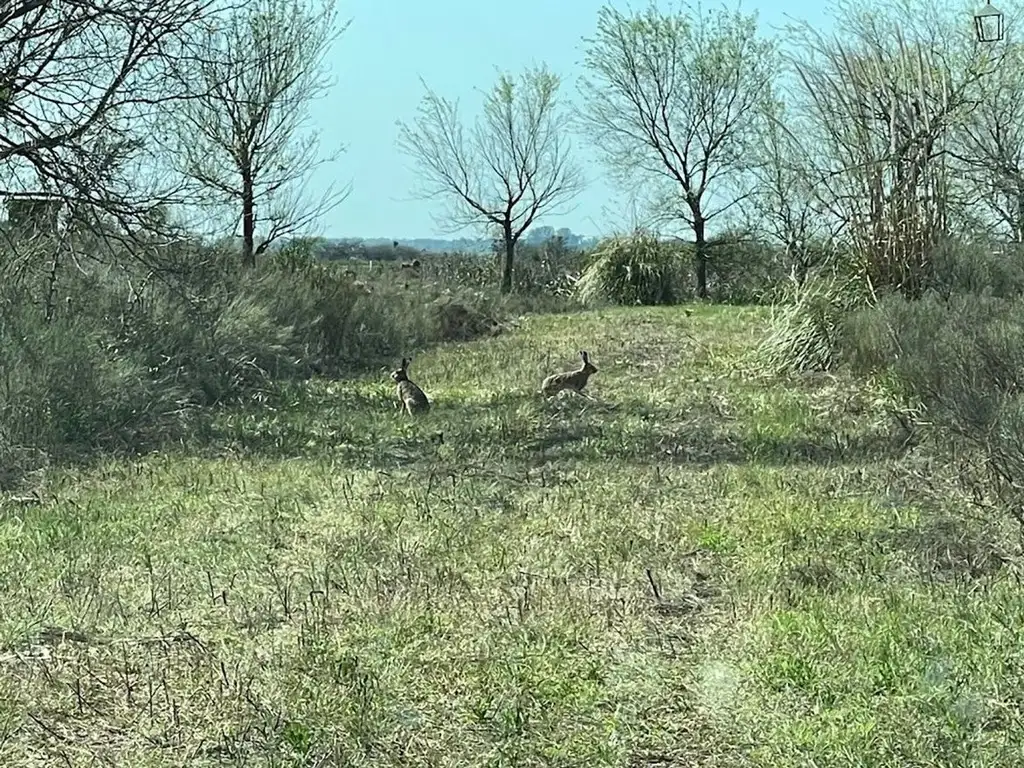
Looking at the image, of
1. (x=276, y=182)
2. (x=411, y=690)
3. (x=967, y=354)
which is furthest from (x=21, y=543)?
(x=276, y=182)

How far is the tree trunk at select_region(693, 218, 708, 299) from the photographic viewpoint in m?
24.8

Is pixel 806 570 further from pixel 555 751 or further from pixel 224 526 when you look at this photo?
pixel 224 526

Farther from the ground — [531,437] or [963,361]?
[963,361]

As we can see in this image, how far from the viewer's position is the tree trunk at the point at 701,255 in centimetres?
2477

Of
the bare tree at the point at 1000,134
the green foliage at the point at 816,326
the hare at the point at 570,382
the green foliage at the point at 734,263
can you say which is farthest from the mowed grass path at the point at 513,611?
the green foliage at the point at 734,263

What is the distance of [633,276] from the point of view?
77.7ft

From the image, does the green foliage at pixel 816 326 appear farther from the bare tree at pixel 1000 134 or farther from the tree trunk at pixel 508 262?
the tree trunk at pixel 508 262

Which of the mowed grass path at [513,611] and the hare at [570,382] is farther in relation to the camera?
the hare at [570,382]

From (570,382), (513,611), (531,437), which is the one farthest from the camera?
(570,382)

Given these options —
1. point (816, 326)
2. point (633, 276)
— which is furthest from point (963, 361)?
point (633, 276)

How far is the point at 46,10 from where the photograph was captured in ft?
25.5

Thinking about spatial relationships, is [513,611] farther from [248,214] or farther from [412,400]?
[248,214]

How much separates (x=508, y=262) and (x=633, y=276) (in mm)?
3896

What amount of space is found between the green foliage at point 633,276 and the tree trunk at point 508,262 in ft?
6.78
